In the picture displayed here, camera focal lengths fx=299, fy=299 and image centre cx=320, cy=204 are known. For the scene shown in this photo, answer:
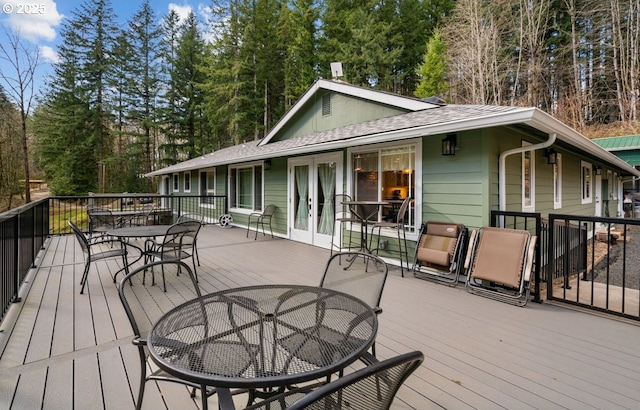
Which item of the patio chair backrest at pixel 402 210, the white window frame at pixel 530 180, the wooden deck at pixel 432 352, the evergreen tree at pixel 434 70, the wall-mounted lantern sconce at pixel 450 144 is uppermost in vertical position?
the evergreen tree at pixel 434 70

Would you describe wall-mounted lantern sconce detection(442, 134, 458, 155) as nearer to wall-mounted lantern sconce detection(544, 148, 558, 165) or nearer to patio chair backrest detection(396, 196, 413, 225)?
patio chair backrest detection(396, 196, 413, 225)

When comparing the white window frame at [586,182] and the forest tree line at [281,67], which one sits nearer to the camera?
the white window frame at [586,182]

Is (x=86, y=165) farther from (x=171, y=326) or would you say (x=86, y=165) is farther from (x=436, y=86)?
(x=171, y=326)

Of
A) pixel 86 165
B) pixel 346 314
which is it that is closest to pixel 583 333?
pixel 346 314

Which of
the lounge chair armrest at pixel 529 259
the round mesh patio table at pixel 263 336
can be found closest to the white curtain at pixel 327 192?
the lounge chair armrest at pixel 529 259

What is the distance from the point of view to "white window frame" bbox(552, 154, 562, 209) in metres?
6.32

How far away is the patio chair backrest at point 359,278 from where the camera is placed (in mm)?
1885

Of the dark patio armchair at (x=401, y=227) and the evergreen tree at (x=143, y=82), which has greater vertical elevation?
the evergreen tree at (x=143, y=82)

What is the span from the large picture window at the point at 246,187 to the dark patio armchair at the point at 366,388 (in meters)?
7.89

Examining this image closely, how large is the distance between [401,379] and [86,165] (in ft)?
83.1

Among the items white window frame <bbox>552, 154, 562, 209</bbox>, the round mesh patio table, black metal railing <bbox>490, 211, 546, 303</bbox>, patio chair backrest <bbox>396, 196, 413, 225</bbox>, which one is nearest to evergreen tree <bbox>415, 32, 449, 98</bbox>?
white window frame <bbox>552, 154, 562, 209</bbox>

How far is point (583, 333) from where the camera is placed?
261cm

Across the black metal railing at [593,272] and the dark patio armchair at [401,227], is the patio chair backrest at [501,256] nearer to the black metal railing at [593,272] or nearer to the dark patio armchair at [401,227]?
the black metal railing at [593,272]

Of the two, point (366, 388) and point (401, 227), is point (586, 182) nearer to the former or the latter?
point (401, 227)
